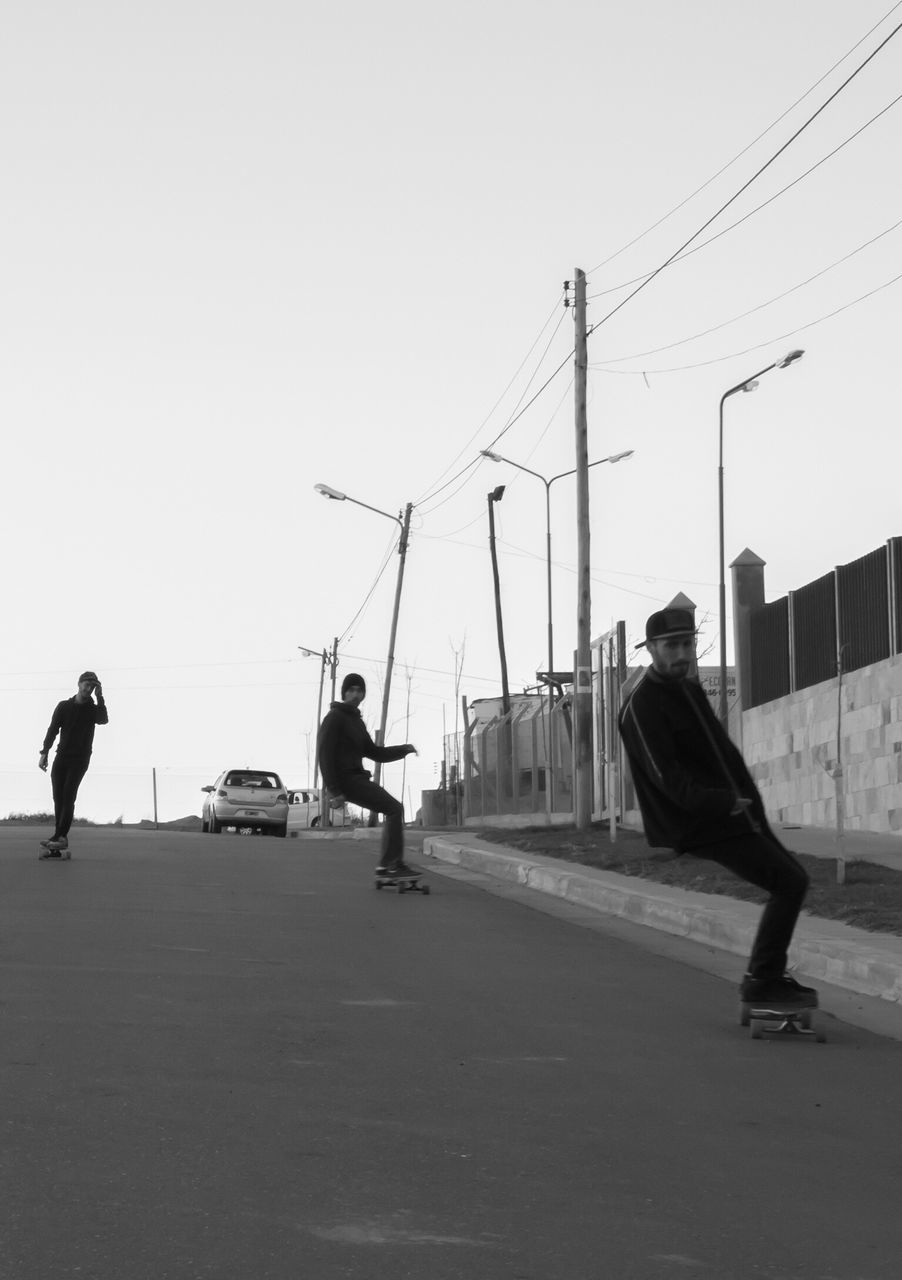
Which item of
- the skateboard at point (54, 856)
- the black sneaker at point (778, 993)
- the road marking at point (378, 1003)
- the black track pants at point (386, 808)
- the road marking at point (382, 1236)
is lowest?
the road marking at point (382, 1236)

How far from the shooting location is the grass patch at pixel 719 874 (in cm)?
1149

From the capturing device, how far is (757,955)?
7.89 m

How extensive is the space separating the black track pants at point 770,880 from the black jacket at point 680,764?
0.06 metres

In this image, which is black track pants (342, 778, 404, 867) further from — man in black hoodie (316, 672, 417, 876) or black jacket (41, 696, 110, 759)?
black jacket (41, 696, 110, 759)

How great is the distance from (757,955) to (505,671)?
47085 millimetres

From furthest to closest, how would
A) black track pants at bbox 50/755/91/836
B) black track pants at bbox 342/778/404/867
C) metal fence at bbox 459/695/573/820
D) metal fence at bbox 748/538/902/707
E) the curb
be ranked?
metal fence at bbox 459/695/573/820 → metal fence at bbox 748/538/902/707 → black track pants at bbox 50/755/91/836 → black track pants at bbox 342/778/404/867 → the curb

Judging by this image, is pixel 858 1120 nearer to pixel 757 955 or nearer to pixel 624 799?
pixel 757 955

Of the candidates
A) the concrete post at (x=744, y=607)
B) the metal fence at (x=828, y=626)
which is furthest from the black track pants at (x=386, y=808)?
the concrete post at (x=744, y=607)

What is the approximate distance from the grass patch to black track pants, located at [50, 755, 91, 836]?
15.6ft

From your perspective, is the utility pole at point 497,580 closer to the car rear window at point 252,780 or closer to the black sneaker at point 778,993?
the car rear window at point 252,780

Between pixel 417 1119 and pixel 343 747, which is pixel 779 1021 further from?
pixel 343 747

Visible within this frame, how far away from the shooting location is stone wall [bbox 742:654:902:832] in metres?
21.7

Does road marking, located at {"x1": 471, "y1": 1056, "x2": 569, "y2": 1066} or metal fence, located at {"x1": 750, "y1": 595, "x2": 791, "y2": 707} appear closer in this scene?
road marking, located at {"x1": 471, "y1": 1056, "x2": 569, "y2": 1066}

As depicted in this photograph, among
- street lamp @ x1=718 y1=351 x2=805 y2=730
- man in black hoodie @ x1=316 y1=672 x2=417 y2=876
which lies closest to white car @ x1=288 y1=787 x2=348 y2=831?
street lamp @ x1=718 y1=351 x2=805 y2=730
